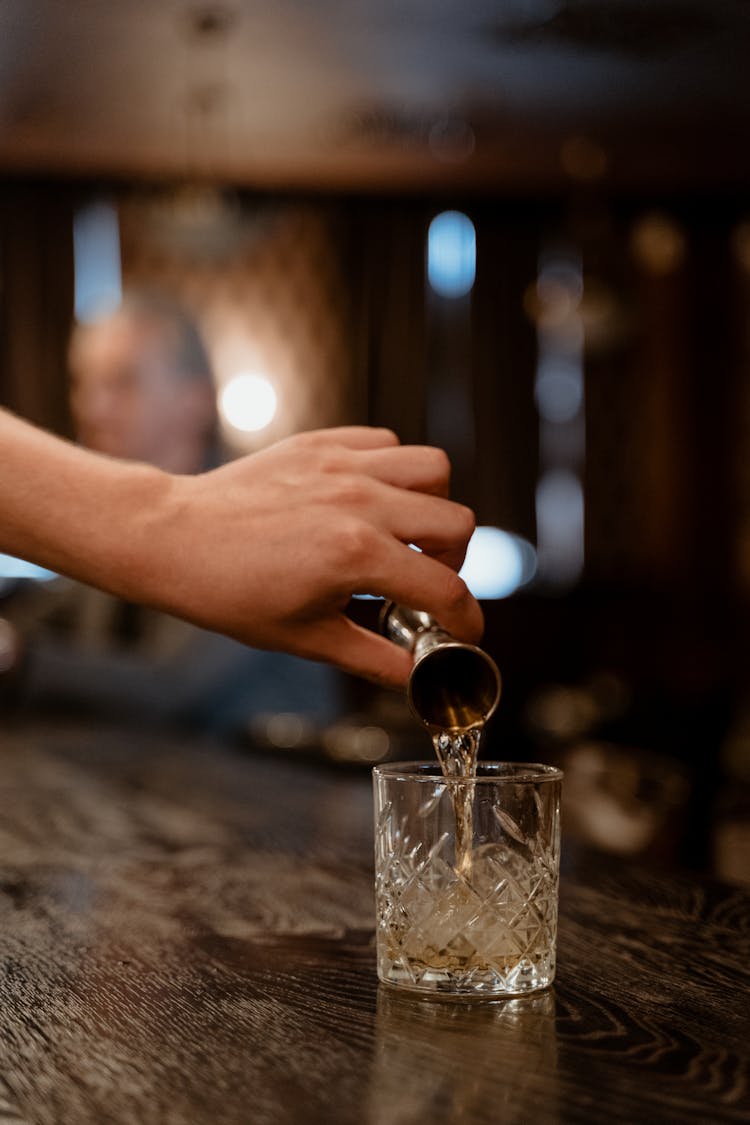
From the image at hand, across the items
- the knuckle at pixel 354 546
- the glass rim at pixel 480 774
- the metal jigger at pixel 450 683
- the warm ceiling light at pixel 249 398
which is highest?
the warm ceiling light at pixel 249 398

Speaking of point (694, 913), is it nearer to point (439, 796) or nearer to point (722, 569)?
point (439, 796)

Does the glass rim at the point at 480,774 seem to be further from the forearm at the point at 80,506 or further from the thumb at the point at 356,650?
the forearm at the point at 80,506

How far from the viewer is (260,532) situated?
0.90 m

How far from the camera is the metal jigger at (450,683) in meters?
0.85

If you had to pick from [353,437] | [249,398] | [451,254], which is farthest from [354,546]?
[451,254]

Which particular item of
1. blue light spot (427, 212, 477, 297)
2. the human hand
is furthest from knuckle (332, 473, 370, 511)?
blue light spot (427, 212, 477, 297)

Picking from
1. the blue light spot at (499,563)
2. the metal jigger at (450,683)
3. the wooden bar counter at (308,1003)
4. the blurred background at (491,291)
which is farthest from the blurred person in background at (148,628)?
the blue light spot at (499,563)

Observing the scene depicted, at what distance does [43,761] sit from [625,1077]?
Result: 1.53 meters

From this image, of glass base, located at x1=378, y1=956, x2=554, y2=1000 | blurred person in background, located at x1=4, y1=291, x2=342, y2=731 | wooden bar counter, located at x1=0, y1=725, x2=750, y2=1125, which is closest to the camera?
wooden bar counter, located at x1=0, y1=725, x2=750, y2=1125

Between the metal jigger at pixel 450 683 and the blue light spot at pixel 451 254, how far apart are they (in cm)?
580

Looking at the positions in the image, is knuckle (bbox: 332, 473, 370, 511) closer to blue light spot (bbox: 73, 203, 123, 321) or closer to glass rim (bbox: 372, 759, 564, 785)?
glass rim (bbox: 372, 759, 564, 785)

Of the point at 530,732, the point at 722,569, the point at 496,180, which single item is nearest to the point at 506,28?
the point at 496,180

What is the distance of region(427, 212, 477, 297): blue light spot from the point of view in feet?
21.3

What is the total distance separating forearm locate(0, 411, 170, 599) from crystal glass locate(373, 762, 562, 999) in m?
0.24
